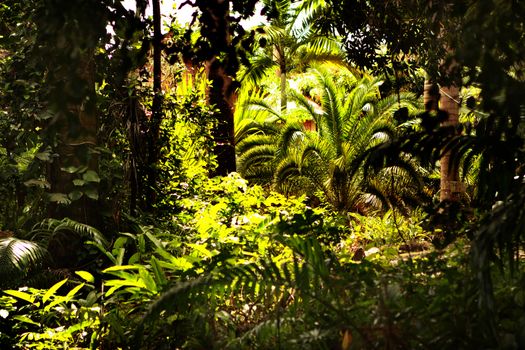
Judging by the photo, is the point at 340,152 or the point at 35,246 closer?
the point at 35,246

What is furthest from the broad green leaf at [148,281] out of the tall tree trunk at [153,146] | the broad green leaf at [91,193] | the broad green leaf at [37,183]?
the tall tree trunk at [153,146]

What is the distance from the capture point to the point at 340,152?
16.9 meters

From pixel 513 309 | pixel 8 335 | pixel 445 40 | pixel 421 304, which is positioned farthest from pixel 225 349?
pixel 445 40

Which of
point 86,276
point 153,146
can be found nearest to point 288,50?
point 153,146

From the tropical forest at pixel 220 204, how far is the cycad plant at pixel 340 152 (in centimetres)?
453

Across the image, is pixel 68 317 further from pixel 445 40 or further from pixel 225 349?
pixel 445 40

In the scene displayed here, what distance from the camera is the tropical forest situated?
2.76 m

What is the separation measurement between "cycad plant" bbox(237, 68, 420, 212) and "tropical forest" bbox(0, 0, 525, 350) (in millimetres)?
4533

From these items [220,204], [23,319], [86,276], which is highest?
[220,204]

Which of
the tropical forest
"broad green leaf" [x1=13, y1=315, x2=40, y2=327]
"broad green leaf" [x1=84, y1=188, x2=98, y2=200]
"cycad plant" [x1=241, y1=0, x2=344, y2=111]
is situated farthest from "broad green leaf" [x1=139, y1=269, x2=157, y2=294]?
"cycad plant" [x1=241, y1=0, x2=344, y2=111]

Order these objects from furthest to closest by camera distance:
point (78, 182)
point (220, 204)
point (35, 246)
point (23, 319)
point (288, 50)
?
point (288, 50) → point (220, 204) → point (78, 182) → point (35, 246) → point (23, 319)

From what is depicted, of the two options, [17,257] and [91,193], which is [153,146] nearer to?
[91,193]

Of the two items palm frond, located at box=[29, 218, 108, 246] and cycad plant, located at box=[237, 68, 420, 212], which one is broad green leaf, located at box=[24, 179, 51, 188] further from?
cycad plant, located at box=[237, 68, 420, 212]

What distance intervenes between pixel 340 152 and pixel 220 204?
33.2 feet
